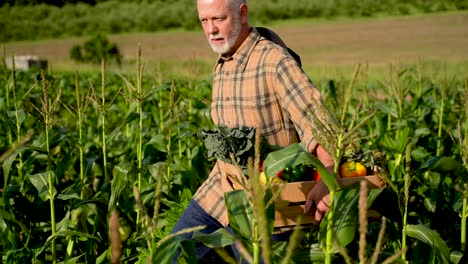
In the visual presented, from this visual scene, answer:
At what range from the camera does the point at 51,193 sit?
312 cm

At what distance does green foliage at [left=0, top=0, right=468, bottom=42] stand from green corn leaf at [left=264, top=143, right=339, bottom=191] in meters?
34.9

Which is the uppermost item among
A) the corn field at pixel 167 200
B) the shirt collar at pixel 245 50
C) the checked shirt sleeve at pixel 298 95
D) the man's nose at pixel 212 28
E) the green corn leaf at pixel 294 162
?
the man's nose at pixel 212 28

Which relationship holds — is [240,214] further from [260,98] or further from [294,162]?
[260,98]

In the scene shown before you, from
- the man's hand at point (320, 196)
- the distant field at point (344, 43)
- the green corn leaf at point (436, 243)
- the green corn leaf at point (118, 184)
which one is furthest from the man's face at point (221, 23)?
the distant field at point (344, 43)

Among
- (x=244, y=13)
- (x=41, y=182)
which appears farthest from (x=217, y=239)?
(x=41, y=182)

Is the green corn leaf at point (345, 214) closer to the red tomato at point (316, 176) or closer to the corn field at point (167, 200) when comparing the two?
the corn field at point (167, 200)

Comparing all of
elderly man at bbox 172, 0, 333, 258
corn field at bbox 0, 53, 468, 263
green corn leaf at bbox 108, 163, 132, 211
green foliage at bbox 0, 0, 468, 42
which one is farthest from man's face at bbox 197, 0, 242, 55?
green foliage at bbox 0, 0, 468, 42

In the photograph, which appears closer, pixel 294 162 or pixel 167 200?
pixel 294 162

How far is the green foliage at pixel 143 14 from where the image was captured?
1463 inches

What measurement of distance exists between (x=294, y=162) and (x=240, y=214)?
295 millimetres

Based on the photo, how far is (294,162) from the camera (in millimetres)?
1988

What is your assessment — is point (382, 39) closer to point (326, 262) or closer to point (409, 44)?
point (409, 44)

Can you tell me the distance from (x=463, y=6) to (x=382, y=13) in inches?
231

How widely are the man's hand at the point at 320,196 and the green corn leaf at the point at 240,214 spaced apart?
27 cm
